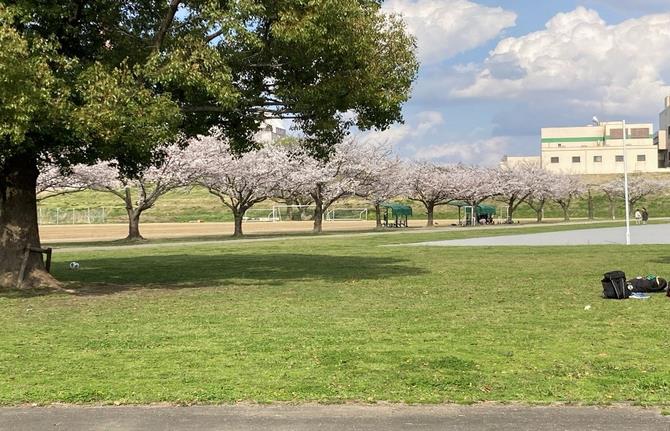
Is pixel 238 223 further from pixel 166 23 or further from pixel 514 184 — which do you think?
pixel 514 184

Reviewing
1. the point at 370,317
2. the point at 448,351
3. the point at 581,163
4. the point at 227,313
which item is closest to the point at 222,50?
the point at 227,313

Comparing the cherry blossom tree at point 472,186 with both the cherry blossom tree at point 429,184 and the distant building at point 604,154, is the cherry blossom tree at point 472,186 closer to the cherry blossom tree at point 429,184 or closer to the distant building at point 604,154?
the cherry blossom tree at point 429,184

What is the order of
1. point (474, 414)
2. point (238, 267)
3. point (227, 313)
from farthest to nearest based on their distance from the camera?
point (238, 267)
point (227, 313)
point (474, 414)

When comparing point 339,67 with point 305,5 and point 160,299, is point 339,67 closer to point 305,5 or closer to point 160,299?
Answer: point 305,5

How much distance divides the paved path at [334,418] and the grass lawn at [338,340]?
0.27 meters

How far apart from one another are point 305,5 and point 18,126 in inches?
218

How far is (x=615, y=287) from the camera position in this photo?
41.0 feet

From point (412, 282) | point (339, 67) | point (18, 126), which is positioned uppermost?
point (339, 67)

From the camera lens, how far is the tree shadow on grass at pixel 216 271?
16.8 m

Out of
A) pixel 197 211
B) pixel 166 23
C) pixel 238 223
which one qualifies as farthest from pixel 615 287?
pixel 197 211

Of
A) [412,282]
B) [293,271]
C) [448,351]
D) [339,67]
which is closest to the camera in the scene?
[448,351]

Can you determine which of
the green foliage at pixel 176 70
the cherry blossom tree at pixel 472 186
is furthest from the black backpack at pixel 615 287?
the cherry blossom tree at pixel 472 186

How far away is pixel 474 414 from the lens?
217 inches

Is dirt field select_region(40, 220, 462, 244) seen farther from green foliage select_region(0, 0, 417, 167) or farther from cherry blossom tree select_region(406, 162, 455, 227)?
green foliage select_region(0, 0, 417, 167)
